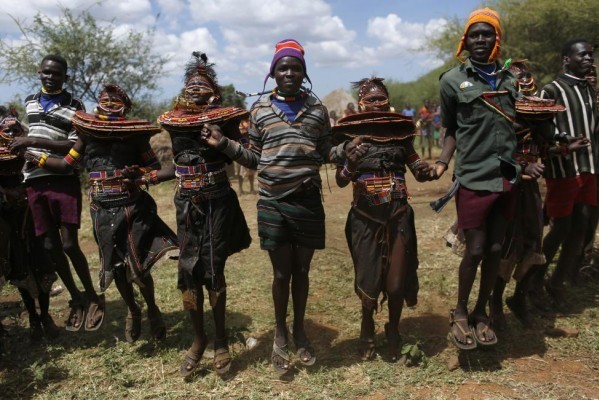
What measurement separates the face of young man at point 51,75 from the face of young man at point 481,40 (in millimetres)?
3107

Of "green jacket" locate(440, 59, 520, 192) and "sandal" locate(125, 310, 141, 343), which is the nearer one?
"green jacket" locate(440, 59, 520, 192)

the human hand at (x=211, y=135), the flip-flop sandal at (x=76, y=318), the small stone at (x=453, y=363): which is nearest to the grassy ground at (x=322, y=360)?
the small stone at (x=453, y=363)

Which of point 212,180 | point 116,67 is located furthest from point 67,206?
point 116,67

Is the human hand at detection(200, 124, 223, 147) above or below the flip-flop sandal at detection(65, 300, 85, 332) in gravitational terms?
above

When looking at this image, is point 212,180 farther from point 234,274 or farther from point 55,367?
point 234,274

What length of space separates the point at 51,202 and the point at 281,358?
7.28 feet

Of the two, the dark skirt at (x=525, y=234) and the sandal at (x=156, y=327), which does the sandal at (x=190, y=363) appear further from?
the dark skirt at (x=525, y=234)

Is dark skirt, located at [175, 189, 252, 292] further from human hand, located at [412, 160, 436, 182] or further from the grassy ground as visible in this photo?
human hand, located at [412, 160, 436, 182]

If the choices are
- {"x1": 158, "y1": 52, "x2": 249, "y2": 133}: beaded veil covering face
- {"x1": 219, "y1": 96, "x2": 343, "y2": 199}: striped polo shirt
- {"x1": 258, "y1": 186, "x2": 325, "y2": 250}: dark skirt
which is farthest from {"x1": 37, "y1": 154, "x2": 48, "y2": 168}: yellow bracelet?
{"x1": 258, "y1": 186, "x2": 325, "y2": 250}: dark skirt

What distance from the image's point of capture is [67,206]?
3977 millimetres

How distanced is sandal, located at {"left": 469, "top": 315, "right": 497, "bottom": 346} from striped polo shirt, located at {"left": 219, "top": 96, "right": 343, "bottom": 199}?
1468 mm

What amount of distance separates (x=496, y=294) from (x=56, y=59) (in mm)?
3948

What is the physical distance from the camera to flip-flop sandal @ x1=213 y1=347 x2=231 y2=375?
11.2 ft

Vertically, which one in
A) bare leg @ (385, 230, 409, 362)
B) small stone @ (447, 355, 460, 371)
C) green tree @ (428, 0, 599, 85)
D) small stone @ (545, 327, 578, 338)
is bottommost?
small stone @ (447, 355, 460, 371)
